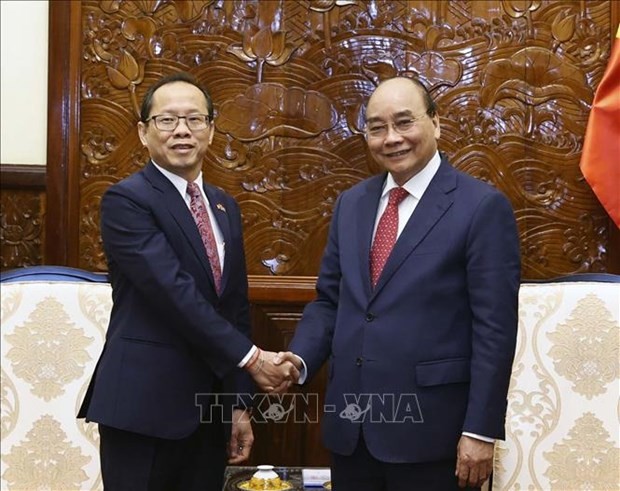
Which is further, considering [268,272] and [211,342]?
[268,272]

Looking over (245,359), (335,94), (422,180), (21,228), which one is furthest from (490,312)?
(21,228)

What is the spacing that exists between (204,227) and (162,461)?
1.90ft

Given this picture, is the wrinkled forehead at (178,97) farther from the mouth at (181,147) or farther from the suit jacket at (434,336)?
the suit jacket at (434,336)

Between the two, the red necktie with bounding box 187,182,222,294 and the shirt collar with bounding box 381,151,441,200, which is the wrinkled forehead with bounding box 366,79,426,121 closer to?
the shirt collar with bounding box 381,151,441,200

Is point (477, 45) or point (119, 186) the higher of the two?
point (477, 45)

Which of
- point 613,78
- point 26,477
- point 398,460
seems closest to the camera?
point 398,460

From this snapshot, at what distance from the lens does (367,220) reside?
2094mm

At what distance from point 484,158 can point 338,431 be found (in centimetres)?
159

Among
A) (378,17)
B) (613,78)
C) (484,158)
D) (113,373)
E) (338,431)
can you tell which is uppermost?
(378,17)

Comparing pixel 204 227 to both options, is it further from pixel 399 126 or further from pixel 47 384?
pixel 47 384

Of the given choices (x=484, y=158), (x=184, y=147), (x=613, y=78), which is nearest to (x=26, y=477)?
(x=184, y=147)

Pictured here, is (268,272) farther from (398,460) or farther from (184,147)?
(398,460)

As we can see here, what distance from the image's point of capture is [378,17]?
3.21 m

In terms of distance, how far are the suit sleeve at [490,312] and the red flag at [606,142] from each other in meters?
1.30
